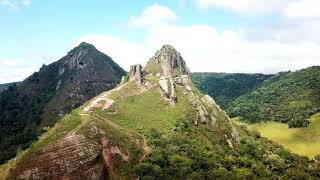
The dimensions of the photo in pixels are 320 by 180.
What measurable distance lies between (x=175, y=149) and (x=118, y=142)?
21.0 metres

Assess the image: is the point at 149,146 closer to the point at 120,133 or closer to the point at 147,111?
the point at 120,133

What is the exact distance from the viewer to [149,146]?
14488 cm

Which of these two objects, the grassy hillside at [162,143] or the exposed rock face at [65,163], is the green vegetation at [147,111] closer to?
the grassy hillside at [162,143]

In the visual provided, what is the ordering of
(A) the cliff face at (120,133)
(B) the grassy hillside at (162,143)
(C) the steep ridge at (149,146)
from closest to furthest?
(A) the cliff face at (120,133)
(C) the steep ridge at (149,146)
(B) the grassy hillside at (162,143)

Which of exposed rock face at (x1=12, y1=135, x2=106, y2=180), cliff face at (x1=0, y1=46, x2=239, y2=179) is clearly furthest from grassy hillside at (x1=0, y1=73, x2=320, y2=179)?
exposed rock face at (x1=12, y1=135, x2=106, y2=180)

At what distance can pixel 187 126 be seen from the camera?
170 meters

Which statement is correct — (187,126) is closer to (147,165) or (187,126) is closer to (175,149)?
(175,149)

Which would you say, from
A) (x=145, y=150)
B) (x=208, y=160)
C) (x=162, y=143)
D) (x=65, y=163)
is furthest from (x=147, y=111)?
(x=65, y=163)

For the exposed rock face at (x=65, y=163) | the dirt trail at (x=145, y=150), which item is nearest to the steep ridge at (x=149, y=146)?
the exposed rock face at (x=65, y=163)

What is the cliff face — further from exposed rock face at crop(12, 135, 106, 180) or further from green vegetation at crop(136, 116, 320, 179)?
Result: green vegetation at crop(136, 116, 320, 179)

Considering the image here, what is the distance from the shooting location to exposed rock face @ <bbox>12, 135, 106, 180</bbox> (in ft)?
383

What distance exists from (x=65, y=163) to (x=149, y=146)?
34628 mm

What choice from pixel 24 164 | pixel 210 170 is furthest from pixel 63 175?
pixel 210 170

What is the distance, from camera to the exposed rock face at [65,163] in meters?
117
